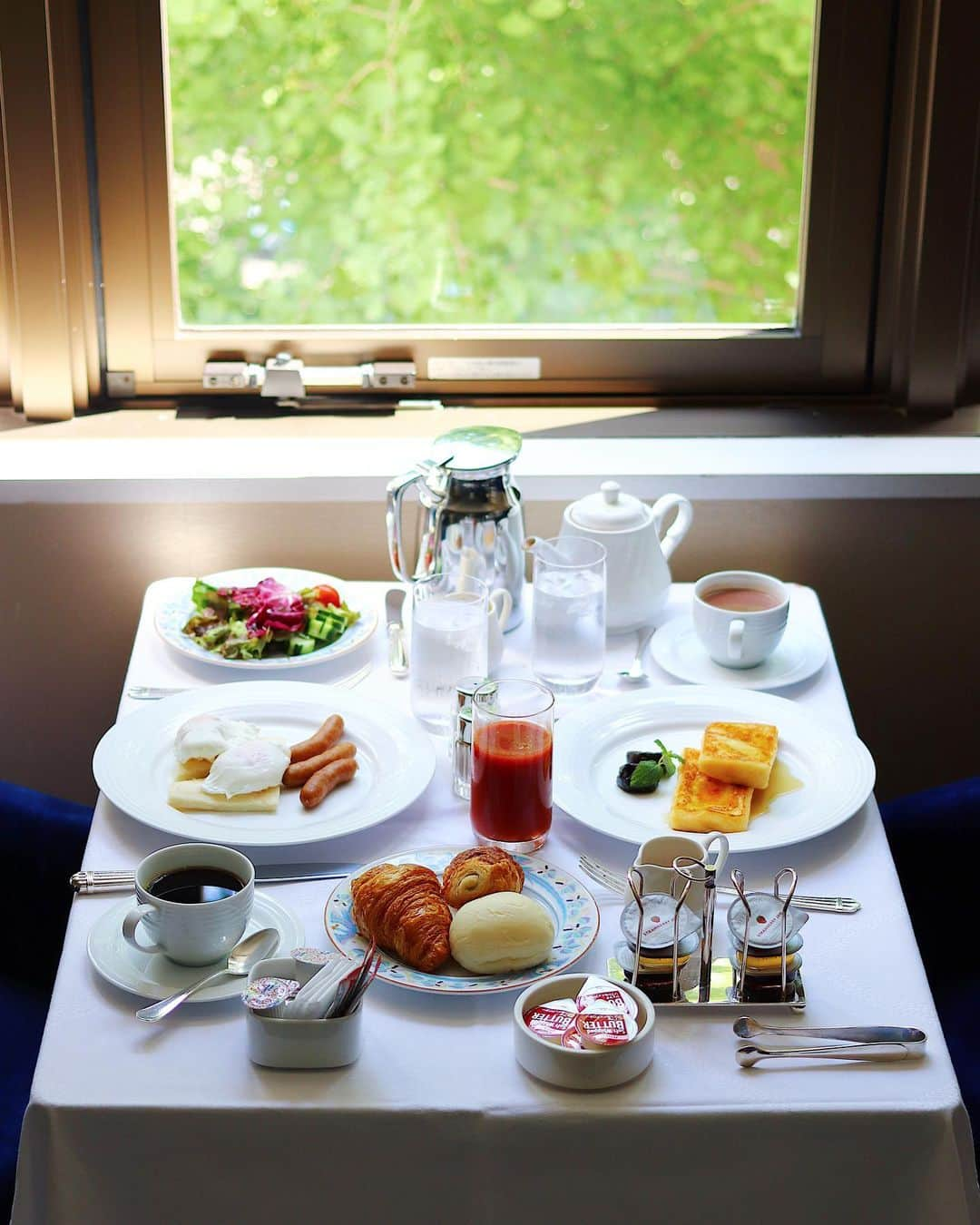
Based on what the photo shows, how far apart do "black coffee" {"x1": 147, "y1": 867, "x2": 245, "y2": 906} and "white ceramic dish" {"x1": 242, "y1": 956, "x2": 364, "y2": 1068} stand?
12cm

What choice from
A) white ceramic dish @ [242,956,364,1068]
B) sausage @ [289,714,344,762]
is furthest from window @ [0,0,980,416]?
white ceramic dish @ [242,956,364,1068]

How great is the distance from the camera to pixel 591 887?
1204mm

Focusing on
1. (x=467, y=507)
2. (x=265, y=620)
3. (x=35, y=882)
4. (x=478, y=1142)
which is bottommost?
(x=35, y=882)

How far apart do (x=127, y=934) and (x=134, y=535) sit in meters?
1.09

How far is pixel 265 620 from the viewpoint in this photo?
166 centimetres

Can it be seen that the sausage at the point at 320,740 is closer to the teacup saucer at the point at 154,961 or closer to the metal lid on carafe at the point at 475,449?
the teacup saucer at the point at 154,961

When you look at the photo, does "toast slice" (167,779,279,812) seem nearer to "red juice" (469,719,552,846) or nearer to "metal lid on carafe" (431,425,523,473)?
"red juice" (469,719,552,846)

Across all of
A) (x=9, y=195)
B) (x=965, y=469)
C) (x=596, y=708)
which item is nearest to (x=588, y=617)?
(x=596, y=708)

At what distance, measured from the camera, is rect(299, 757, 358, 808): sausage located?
131 cm

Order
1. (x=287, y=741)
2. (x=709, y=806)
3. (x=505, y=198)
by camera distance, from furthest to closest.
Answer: (x=505, y=198)
(x=287, y=741)
(x=709, y=806)

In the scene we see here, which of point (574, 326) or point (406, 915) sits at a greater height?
point (574, 326)

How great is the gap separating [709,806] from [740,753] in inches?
2.9

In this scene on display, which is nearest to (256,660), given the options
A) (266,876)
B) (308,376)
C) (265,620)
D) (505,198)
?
(265,620)

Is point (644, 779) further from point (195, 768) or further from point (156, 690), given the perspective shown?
point (156, 690)
